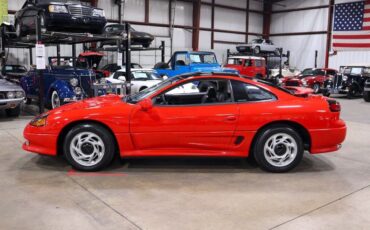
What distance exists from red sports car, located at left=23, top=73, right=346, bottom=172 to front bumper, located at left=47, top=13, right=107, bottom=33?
446 centimetres

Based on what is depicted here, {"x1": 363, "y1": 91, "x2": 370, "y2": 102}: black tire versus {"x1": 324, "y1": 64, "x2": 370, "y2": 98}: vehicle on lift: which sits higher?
{"x1": 324, "y1": 64, "x2": 370, "y2": 98}: vehicle on lift

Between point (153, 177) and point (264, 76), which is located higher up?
point (264, 76)

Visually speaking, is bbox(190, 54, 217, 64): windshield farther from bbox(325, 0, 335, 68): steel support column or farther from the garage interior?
bbox(325, 0, 335, 68): steel support column

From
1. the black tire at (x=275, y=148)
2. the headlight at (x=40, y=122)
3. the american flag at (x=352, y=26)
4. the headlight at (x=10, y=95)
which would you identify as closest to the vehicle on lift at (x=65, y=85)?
the headlight at (x=10, y=95)

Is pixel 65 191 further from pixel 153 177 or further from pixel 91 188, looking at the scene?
pixel 153 177

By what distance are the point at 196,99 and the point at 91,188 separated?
1.74 metres

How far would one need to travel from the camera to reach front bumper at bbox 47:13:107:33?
8495 millimetres

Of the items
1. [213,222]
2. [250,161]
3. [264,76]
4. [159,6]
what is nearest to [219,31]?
[159,6]

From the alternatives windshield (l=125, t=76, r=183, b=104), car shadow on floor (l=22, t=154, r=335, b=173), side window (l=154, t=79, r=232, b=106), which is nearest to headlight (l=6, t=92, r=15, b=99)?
car shadow on floor (l=22, t=154, r=335, b=173)

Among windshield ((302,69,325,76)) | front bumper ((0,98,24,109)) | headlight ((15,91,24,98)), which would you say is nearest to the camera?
front bumper ((0,98,24,109))

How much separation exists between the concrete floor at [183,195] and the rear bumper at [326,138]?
1.18 feet

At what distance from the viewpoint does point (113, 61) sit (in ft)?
70.2

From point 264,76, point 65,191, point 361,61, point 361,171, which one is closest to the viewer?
point 65,191

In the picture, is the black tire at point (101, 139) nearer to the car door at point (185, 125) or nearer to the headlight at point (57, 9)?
the car door at point (185, 125)
